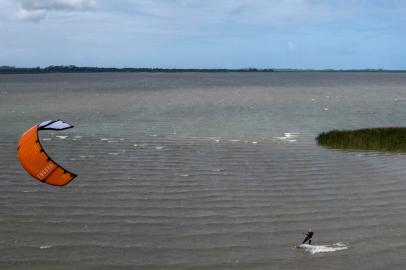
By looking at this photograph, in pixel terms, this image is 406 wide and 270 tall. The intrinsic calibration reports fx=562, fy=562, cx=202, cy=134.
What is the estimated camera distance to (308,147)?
27047 mm

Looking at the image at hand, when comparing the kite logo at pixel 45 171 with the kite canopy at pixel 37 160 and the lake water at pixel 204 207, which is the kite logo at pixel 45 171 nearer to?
the kite canopy at pixel 37 160

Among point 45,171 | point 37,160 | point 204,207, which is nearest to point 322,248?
point 204,207

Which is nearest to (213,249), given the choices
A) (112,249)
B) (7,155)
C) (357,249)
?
(112,249)

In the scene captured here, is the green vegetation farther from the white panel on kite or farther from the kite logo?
the white panel on kite

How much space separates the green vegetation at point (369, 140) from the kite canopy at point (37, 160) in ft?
59.1

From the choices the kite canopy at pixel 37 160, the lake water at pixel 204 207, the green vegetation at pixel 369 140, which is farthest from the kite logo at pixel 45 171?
the green vegetation at pixel 369 140

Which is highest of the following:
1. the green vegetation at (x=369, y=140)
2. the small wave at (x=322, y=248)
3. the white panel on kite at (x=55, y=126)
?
the white panel on kite at (x=55, y=126)

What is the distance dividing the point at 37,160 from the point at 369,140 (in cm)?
2065

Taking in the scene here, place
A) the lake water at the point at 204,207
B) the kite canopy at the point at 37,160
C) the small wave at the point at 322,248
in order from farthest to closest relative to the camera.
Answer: the small wave at the point at 322,248 < the lake water at the point at 204,207 < the kite canopy at the point at 37,160

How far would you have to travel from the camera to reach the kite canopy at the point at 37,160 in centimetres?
1049

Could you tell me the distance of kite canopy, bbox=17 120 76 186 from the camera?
10.5m

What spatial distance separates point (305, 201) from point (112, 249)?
6419 millimetres

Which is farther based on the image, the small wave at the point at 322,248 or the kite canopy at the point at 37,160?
the small wave at the point at 322,248

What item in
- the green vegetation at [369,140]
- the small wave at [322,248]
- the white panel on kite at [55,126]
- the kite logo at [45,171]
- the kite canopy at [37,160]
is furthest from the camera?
the green vegetation at [369,140]
